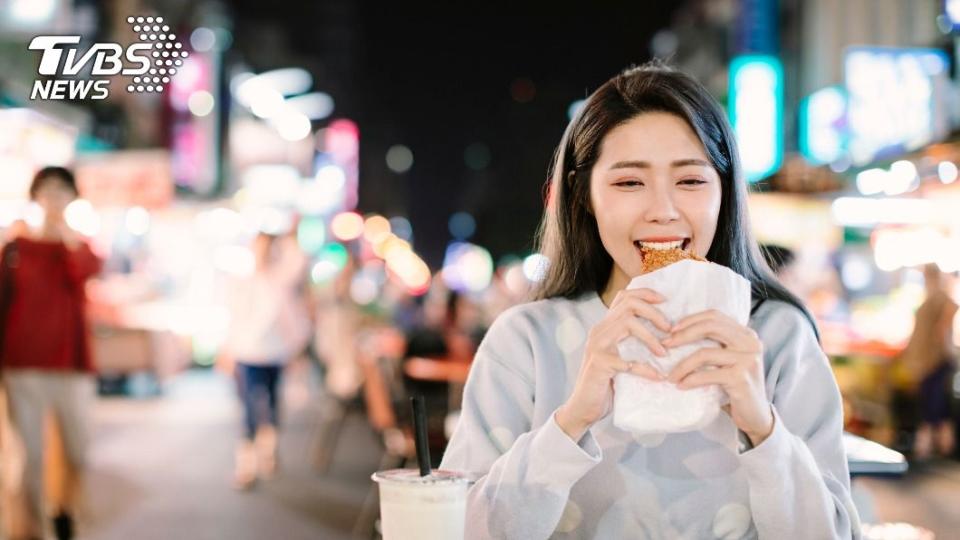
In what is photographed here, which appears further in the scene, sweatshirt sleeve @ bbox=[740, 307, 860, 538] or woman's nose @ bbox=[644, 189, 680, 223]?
woman's nose @ bbox=[644, 189, 680, 223]

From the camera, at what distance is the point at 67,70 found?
86.4 inches

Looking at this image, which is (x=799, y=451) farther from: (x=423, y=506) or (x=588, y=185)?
(x=588, y=185)

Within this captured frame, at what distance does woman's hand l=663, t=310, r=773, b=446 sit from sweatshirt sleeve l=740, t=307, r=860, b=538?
125 millimetres

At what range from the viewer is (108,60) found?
2207mm

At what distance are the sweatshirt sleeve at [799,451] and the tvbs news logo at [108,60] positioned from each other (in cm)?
138

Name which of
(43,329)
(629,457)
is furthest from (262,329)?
(629,457)

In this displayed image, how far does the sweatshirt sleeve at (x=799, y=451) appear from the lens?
5.72 feet

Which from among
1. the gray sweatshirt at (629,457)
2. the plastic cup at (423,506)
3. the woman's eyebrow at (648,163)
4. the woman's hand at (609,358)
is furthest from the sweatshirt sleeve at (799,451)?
the plastic cup at (423,506)

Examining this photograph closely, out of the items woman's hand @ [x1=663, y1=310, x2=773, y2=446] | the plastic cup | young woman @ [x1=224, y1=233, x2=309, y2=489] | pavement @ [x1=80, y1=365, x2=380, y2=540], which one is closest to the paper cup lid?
the plastic cup

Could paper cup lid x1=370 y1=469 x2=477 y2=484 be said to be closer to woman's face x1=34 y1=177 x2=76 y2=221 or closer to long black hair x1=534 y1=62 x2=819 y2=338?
long black hair x1=534 y1=62 x2=819 y2=338

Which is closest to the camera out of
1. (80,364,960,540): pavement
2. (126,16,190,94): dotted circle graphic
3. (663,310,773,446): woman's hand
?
(663,310,773,446): woman's hand

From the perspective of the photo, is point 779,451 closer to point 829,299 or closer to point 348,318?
point 348,318

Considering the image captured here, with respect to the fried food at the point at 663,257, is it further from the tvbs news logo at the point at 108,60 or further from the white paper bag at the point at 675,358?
the tvbs news logo at the point at 108,60

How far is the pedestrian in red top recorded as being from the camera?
20.7 feet
